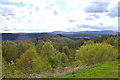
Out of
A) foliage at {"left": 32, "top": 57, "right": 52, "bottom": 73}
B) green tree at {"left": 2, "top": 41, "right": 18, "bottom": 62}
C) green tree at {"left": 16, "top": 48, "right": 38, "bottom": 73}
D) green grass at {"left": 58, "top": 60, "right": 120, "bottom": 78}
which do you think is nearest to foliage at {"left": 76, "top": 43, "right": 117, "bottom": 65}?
foliage at {"left": 32, "top": 57, "right": 52, "bottom": 73}

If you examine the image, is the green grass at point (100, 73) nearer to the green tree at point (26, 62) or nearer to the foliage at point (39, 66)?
the foliage at point (39, 66)

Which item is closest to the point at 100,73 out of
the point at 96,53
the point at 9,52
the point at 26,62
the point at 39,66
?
the point at 96,53

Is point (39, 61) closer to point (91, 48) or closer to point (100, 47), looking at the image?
point (91, 48)

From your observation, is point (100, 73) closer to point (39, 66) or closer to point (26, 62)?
point (39, 66)

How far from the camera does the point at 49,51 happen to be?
1537 inches

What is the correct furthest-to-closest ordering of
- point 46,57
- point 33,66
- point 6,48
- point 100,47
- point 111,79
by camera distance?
point 6,48 → point 46,57 → point 33,66 → point 100,47 → point 111,79

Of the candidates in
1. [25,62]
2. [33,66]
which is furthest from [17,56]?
[33,66]

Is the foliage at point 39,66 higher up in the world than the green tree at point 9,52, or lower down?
lower down

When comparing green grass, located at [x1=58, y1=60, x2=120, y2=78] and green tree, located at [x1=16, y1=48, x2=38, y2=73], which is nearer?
green grass, located at [x1=58, y1=60, x2=120, y2=78]

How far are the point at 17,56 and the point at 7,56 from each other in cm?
305

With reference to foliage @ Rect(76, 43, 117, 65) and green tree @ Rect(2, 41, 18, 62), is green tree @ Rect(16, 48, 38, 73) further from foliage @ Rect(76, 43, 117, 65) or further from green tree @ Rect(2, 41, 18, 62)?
foliage @ Rect(76, 43, 117, 65)

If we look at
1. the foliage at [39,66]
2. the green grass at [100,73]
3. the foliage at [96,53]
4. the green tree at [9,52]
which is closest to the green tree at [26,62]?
the foliage at [39,66]

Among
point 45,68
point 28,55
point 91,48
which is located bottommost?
point 45,68

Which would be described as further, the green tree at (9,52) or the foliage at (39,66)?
the green tree at (9,52)
